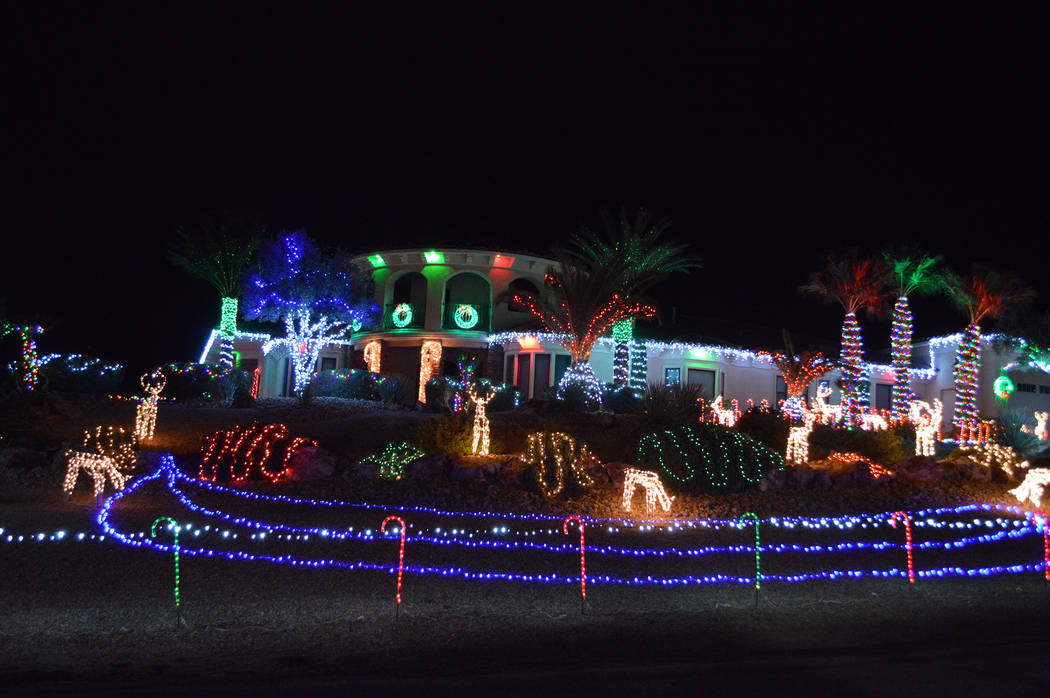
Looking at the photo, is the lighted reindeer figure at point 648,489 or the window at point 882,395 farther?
the window at point 882,395

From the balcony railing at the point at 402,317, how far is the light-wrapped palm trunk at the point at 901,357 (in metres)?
15.8

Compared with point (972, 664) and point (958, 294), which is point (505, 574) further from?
point (958, 294)

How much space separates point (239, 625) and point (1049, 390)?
31.8 m

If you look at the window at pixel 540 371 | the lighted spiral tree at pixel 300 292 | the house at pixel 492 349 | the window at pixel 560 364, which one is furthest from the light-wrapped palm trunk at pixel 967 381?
the lighted spiral tree at pixel 300 292

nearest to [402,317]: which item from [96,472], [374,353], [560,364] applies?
[374,353]

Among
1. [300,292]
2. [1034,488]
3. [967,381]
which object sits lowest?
[1034,488]

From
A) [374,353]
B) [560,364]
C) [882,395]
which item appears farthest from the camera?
[882,395]

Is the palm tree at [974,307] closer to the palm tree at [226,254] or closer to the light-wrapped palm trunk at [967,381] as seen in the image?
the light-wrapped palm trunk at [967,381]

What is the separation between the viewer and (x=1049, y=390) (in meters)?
29.7

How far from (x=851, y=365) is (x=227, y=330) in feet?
67.6

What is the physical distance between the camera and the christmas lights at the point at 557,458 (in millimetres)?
13170

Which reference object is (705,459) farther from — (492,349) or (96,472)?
(492,349)

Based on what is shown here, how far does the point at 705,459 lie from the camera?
14.3 metres

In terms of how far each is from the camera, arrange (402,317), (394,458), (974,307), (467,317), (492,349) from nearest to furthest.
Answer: (394,458)
(974,307)
(492,349)
(467,317)
(402,317)
